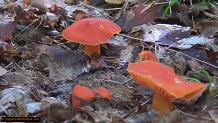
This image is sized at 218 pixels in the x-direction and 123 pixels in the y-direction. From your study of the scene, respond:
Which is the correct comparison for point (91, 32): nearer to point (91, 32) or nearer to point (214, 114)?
point (91, 32)

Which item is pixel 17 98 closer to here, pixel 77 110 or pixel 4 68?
pixel 77 110

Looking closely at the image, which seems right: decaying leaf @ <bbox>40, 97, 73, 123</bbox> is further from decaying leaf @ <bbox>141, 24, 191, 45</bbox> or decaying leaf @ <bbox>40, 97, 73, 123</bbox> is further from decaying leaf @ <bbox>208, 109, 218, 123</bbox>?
decaying leaf @ <bbox>141, 24, 191, 45</bbox>

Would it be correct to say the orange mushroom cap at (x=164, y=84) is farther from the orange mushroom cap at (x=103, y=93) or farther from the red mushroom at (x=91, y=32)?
the red mushroom at (x=91, y=32)

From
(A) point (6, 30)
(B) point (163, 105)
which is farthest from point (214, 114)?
(A) point (6, 30)

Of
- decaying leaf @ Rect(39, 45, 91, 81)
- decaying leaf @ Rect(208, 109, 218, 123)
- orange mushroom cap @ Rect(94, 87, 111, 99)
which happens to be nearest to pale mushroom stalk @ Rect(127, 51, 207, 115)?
decaying leaf @ Rect(208, 109, 218, 123)

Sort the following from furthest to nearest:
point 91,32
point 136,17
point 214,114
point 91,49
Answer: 1. point 136,17
2. point 91,49
3. point 91,32
4. point 214,114

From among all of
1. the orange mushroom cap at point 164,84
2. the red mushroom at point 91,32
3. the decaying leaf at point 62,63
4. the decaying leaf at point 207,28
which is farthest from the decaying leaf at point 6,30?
the decaying leaf at point 207,28

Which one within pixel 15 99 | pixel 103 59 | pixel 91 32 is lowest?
pixel 103 59

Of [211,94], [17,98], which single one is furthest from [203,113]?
[17,98]

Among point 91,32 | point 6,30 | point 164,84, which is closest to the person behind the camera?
point 164,84
